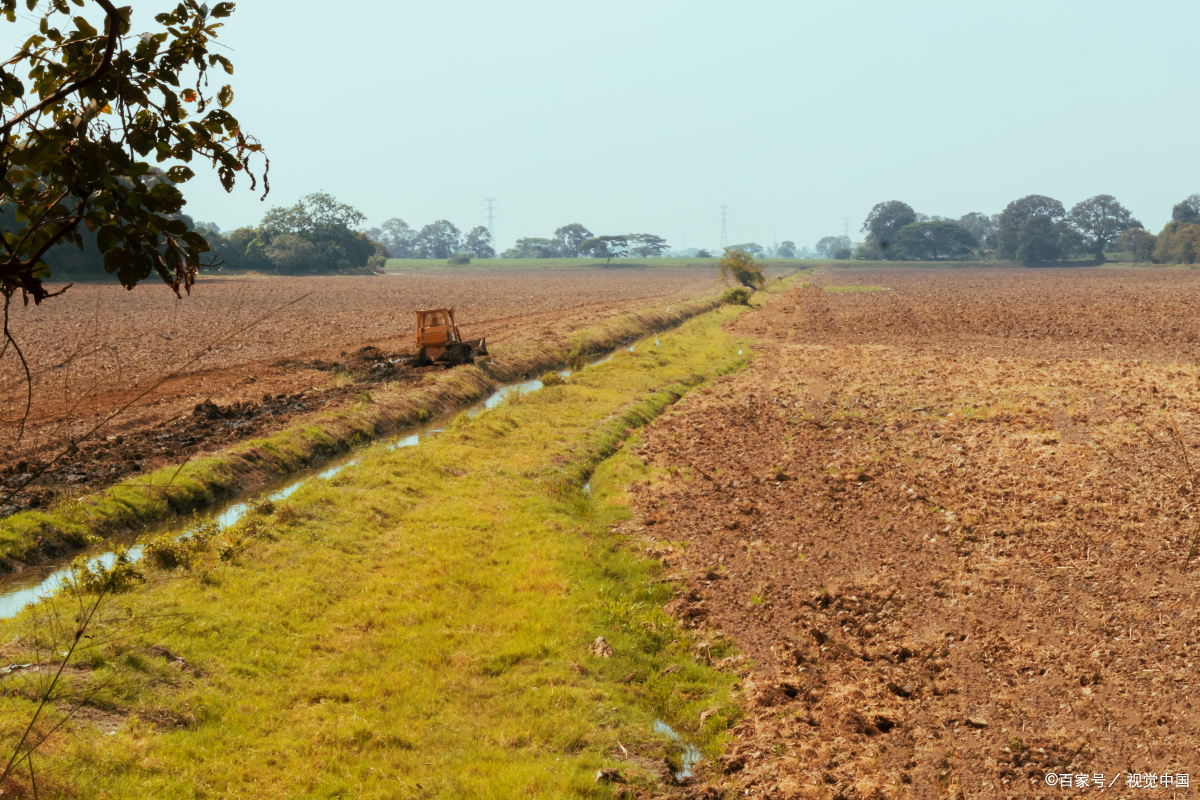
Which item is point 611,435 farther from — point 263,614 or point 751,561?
point 263,614

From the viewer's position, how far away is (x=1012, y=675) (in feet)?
27.1

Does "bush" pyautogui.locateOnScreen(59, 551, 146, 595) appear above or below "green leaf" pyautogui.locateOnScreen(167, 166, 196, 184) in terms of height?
below

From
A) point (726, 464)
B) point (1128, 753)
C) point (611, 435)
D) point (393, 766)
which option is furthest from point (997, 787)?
point (611, 435)

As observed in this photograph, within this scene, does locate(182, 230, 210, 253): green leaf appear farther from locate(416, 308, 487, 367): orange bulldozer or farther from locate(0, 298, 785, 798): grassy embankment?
locate(416, 308, 487, 367): orange bulldozer

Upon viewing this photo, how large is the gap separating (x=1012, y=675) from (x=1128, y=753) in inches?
55.3

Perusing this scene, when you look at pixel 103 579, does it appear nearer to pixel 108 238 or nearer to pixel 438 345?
pixel 108 238

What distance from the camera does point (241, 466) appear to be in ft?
53.6

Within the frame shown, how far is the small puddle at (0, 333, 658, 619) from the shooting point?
11100 millimetres

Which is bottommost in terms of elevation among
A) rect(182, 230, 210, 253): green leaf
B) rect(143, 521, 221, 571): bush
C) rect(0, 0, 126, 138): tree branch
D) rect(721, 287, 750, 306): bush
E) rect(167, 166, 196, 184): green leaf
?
rect(143, 521, 221, 571): bush

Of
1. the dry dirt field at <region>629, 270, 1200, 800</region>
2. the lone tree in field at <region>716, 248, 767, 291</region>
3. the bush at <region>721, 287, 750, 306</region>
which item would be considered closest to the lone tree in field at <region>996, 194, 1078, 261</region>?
the lone tree in field at <region>716, 248, 767, 291</region>

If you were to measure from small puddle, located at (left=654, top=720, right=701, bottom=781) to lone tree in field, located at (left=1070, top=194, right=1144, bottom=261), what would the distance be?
7204 inches

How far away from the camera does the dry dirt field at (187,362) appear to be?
15.2 meters

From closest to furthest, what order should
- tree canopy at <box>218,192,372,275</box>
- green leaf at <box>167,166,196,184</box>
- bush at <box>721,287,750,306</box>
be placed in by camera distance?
green leaf at <box>167,166,196,184</box>, bush at <box>721,287,750,306</box>, tree canopy at <box>218,192,372,275</box>

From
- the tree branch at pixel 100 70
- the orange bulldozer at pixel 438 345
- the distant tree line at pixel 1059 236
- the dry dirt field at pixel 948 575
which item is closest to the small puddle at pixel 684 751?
the dry dirt field at pixel 948 575
